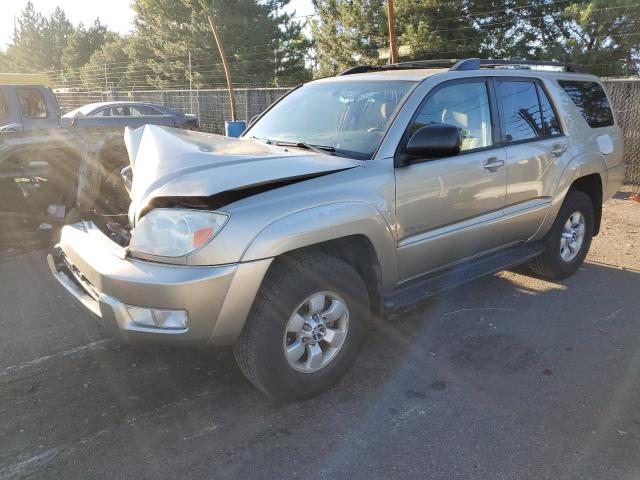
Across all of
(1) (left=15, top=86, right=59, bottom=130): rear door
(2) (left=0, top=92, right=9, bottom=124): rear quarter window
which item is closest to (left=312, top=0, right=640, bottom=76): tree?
(1) (left=15, top=86, right=59, bottom=130): rear door

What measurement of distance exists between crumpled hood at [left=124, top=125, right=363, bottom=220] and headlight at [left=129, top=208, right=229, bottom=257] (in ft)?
→ 0.32

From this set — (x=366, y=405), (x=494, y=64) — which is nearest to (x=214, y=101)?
(x=494, y=64)

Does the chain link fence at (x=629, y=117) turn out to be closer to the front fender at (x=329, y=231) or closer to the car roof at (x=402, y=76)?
the car roof at (x=402, y=76)

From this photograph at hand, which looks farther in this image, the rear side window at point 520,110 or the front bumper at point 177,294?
the rear side window at point 520,110

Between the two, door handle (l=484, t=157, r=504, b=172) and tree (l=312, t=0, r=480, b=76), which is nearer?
door handle (l=484, t=157, r=504, b=172)

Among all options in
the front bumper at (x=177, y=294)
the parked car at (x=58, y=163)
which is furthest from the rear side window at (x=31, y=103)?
the front bumper at (x=177, y=294)

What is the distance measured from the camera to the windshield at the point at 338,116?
11.0 ft

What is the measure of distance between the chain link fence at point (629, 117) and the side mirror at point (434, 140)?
780cm

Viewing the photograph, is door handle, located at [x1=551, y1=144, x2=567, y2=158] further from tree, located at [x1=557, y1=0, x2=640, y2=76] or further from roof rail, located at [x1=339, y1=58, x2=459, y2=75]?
tree, located at [x1=557, y1=0, x2=640, y2=76]

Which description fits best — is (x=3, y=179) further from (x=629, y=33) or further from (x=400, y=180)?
(x=629, y=33)

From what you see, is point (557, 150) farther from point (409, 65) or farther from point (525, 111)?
point (409, 65)

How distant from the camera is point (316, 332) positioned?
292 cm

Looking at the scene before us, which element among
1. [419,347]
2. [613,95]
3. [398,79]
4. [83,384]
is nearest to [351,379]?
[419,347]

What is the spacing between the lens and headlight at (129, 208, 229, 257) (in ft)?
8.14
